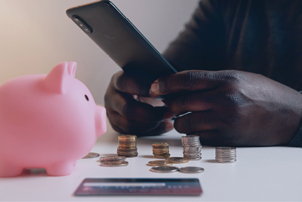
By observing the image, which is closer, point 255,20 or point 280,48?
point 280,48

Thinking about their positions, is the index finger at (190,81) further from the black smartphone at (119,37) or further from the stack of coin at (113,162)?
the stack of coin at (113,162)

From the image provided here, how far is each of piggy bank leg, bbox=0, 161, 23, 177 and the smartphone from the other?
0.54ft

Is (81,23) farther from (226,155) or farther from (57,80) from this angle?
(226,155)

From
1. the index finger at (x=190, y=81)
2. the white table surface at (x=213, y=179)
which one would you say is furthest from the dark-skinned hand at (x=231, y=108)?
the white table surface at (x=213, y=179)

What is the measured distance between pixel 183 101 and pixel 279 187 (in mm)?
574

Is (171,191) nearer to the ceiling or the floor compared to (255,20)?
nearer to the floor

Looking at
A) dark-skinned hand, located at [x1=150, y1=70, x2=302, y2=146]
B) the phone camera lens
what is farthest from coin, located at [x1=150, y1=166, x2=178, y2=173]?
the phone camera lens

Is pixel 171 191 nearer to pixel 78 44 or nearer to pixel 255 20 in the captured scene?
pixel 255 20

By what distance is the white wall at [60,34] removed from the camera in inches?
81.7

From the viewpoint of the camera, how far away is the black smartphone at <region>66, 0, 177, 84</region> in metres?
0.97

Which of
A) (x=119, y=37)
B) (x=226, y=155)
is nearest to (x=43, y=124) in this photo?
(x=226, y=155)

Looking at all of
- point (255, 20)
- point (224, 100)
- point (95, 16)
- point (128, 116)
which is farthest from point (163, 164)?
point (255, 20)

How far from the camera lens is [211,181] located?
63 centimetres

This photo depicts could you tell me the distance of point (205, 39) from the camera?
2402mm
